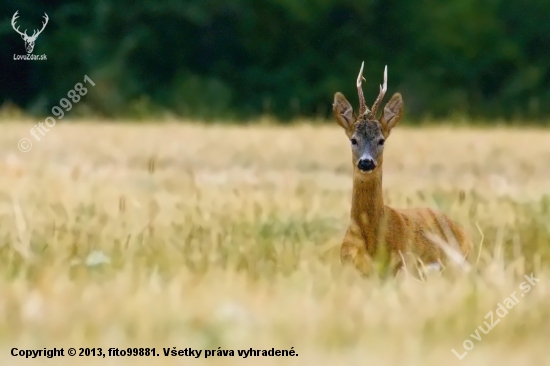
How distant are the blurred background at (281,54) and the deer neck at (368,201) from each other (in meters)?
14.9

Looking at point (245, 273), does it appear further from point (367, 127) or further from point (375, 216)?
point (367, 127)

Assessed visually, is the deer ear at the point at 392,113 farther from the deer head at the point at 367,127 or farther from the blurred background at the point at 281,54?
the blurred background at the point at 281,54

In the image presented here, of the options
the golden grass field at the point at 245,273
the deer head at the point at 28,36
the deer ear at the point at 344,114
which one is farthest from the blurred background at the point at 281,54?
the deer ear at the point at 344,114

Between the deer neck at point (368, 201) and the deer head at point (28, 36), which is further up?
the deer head at point (28, 36)

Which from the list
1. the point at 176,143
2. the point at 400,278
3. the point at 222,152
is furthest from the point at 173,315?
the point at 176,143

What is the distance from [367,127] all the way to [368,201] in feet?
0.99

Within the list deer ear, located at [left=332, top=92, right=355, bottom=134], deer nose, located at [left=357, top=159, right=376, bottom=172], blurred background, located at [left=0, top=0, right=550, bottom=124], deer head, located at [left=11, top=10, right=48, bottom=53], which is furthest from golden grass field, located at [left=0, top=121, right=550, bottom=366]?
blurred background, located at [left=0, top=0, right=550, bottom=124]

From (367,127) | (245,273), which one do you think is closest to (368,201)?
(367,127)

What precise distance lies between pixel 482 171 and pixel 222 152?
2.49 metres

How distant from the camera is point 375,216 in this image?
3.93 metres

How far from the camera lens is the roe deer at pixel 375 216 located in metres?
3.75

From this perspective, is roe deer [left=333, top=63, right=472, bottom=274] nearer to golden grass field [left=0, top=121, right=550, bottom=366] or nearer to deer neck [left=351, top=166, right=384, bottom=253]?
deer neck [left=351, top=166, right=384, bottom=253]

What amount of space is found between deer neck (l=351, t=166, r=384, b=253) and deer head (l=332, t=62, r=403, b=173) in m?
0.04

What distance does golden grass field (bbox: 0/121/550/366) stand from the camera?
2332mm
